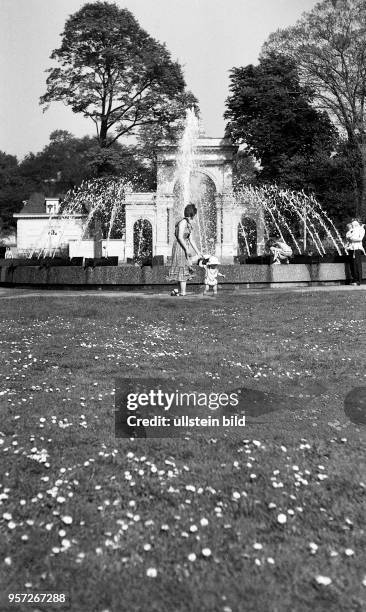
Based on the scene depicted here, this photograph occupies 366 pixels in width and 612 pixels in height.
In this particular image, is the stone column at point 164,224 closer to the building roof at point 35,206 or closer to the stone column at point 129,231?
the stone column at point 129,231

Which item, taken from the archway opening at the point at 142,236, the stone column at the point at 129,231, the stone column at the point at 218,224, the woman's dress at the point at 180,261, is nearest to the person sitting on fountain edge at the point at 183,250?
the woman's dress at the point at 180,261

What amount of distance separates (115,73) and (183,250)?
28.2 meters

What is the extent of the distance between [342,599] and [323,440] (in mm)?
2029

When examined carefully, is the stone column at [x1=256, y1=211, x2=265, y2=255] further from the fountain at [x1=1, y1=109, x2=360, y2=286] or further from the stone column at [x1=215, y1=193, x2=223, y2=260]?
the stone column at [x1=215, y1=193, x2=223, y2=260]

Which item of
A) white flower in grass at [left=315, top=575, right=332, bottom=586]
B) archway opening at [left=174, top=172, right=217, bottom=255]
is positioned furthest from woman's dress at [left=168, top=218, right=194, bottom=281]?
archway opening at [left=174, top=172, right=217, bottom=255]

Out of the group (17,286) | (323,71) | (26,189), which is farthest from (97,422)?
(26,189)

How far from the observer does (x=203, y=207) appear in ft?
174

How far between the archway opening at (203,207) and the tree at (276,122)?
192 inches

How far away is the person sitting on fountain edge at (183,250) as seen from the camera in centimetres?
1325

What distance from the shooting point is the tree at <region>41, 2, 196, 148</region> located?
3678 cm

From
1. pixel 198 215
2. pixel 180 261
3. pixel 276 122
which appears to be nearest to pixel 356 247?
pixel 180 261

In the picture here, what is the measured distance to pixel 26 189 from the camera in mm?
79562

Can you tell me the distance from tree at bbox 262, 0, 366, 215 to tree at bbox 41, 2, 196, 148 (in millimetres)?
7336

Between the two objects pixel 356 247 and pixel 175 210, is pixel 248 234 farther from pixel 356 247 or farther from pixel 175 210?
pixel 356 247
